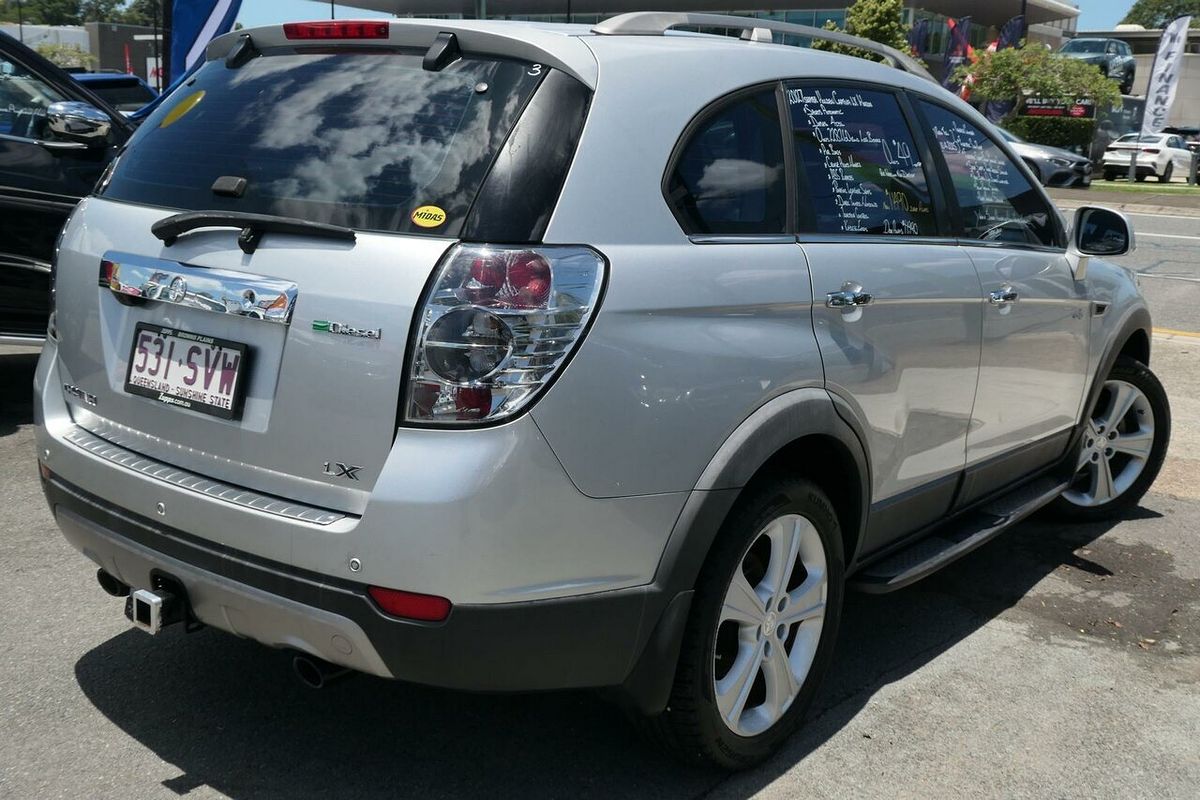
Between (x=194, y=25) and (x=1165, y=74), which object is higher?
(x=1165, y=74)

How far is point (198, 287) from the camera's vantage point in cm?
263

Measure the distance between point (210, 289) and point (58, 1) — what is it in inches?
4939

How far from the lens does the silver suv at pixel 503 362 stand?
2369mm

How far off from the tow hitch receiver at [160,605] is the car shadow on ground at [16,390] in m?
3.57

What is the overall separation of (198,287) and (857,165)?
6.01ft

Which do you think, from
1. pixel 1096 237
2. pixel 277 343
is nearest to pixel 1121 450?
pixel 1096 237

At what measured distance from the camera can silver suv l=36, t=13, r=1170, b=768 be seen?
2.37 metres

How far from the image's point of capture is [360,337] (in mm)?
2393

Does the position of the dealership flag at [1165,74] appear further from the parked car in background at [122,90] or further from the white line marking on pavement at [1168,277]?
the parked car in background at [122,90]

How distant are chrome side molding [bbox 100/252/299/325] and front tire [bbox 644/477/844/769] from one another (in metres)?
1.12

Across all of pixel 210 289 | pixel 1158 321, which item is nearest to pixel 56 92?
pixel 210 289

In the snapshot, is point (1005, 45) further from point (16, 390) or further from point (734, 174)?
point (734, 174)

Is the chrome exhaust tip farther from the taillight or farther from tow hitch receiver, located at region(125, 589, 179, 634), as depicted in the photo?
the taillight

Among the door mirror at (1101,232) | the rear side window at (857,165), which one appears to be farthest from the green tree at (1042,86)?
the rear side window at (857,165)
